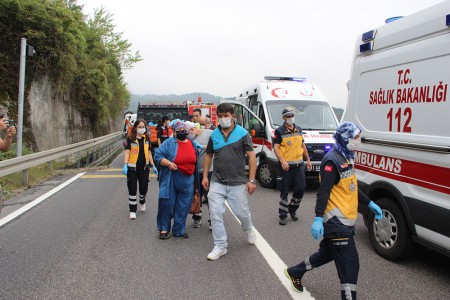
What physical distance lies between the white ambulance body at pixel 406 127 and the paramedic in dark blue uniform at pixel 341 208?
87cm

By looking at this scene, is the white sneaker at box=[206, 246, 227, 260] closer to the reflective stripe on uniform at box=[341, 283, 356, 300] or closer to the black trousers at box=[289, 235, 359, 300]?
the black trousers at box=[289, 235, 359, 300]

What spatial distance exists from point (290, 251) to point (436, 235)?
66.5 inches

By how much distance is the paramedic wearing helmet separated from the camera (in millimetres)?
6336

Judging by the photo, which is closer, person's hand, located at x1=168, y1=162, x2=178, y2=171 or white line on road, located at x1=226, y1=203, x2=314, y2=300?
white line on road, located at x1=226, y1=203, x2=314, y2=300

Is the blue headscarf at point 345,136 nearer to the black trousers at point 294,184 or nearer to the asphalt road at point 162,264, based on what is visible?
the asphalt road at point 162,264

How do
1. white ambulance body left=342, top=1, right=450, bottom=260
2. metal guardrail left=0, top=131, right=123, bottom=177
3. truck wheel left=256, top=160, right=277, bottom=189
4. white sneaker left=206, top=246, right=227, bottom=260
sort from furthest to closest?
truck wheel left=256, top=160, right=277, bottom=189
metal guardrail left=0, top=131, right=123, bottom=177
white sneaker left=206, top=246, right=227, bottom=260
white ambulance body left=342, top=1, right=450, bottom=260

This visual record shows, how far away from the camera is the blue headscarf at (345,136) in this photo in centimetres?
331

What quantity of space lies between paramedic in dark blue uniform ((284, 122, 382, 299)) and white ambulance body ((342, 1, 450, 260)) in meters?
0.87

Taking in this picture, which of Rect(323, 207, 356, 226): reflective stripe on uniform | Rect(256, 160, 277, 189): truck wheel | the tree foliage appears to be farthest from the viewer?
the tree foliage

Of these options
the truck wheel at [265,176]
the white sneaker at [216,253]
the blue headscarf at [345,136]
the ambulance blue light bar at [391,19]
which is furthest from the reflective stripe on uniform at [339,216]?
the truck wheel at [265,176]

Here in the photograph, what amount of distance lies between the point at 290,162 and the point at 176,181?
199 centimetres

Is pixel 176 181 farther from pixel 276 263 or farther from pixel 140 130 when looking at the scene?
pixel 276 263

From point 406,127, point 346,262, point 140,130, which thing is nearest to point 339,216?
point 346,262

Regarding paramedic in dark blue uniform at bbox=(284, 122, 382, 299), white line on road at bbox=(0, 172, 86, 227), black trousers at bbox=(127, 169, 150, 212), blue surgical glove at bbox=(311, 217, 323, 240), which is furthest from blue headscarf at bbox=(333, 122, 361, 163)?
white line on road at bbox=(0, 172, 86, 227)
